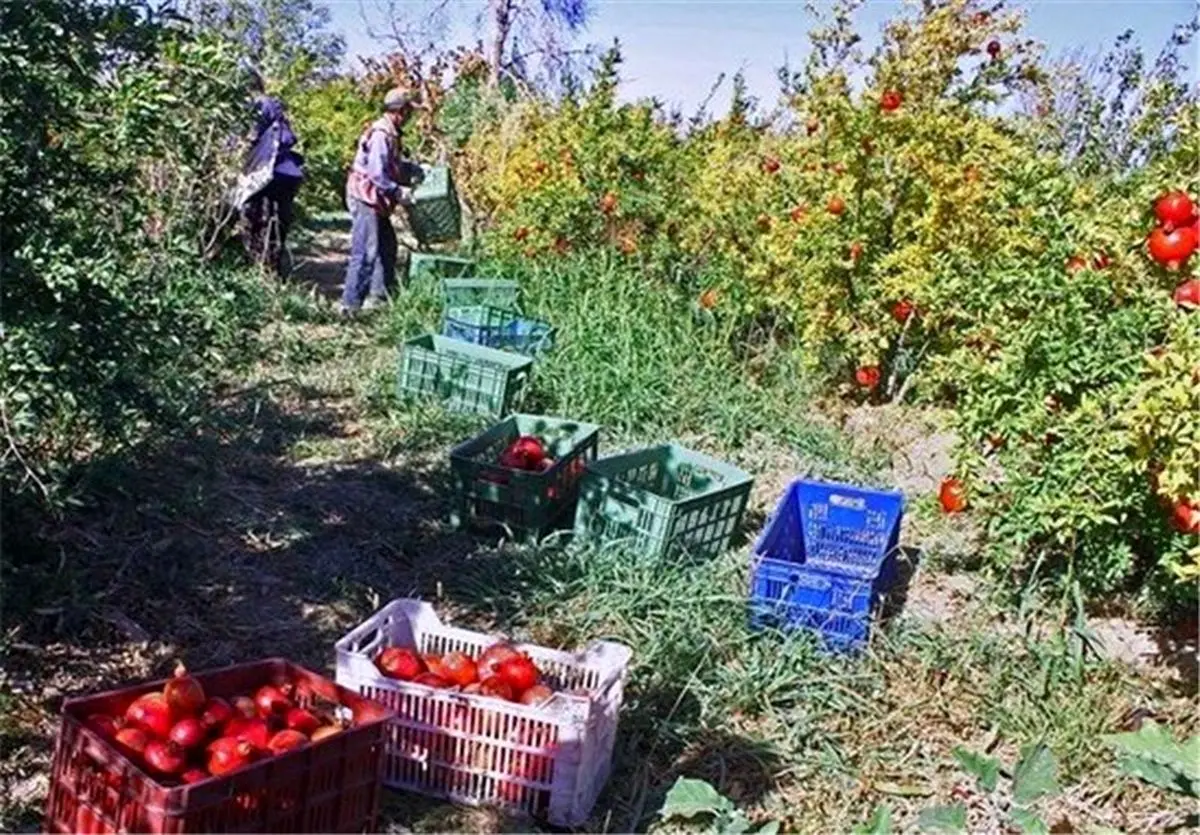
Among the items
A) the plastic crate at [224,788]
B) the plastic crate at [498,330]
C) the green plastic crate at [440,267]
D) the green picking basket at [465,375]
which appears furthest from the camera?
the green plastic crate at [440,267]

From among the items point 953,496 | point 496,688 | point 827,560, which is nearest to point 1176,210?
point 953,496

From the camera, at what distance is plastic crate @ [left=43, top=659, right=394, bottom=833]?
Result: 6.84 feet

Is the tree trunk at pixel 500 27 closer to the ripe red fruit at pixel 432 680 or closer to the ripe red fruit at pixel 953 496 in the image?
the ripe red fruit at pixel 953 496

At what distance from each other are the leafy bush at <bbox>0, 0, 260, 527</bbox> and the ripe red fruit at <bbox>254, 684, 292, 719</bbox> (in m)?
0.73

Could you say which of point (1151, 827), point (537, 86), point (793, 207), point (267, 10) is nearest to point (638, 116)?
point (793, 207)

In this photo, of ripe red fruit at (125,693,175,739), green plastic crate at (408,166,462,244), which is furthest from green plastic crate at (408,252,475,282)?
ripe red fruit at (125,693,175,739)

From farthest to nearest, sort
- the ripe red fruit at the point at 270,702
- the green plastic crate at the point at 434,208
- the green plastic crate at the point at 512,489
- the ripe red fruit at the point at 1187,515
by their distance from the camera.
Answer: the green plastic crate at the point at 434,208 < the green plastic crate at the point at 512,489 < the ripe red fruit at the point at 1187,515 < the ripe red fruit at the point at 270,702

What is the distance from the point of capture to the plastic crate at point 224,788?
2084 millimetres

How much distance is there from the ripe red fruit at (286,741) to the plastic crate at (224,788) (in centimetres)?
4

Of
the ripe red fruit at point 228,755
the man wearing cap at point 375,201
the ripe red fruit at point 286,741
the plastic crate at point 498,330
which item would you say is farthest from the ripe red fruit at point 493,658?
the man wearing cap at point 375,201

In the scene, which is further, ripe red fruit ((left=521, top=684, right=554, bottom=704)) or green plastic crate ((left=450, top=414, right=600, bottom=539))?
green plastic crate ((left=450, top=414, right=600, bottom=539))

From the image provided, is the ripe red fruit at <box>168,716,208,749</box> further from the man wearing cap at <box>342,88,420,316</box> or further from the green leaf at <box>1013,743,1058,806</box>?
the man wearing cap at <box>342,88,420,316</box>

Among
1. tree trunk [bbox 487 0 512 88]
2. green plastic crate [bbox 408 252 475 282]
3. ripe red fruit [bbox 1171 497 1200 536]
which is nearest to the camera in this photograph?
ripe red fruit [bbox 1171 497 1200 536]

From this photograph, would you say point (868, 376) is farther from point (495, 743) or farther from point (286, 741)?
point (286, 741)
